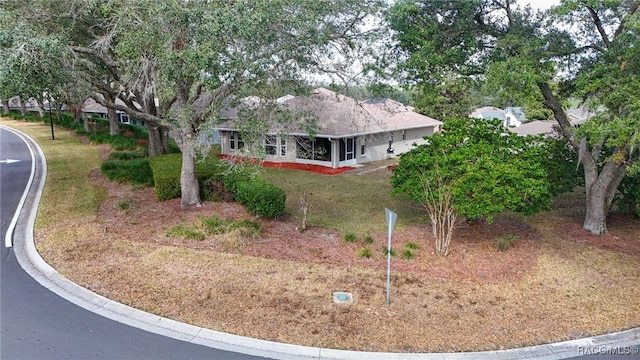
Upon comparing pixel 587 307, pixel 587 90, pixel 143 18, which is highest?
pixel 143 18

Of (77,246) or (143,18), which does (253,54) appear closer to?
(143,18)

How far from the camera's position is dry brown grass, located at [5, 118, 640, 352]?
23.1 feet

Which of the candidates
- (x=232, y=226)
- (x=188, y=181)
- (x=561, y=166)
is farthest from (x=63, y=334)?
(x=561, y=166)

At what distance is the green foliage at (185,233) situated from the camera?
11078 millimetres

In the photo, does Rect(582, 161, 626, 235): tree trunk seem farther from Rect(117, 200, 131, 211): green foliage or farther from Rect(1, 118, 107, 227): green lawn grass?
Rect(1, 118, 107, 227): green lawn grass

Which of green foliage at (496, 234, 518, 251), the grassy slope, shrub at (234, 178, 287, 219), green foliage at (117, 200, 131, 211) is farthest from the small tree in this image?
green foliage at (117, 200, 131, 211)

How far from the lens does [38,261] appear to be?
9.29 metres

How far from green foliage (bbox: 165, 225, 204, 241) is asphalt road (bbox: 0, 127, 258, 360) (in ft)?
11.1

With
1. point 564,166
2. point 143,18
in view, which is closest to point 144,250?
point 143,18

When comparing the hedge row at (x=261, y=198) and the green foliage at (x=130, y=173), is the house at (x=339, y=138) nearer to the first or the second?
the green foliage at (x=130, y=173)

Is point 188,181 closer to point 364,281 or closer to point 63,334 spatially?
point 364,281

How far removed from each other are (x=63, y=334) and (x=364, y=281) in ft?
17.5

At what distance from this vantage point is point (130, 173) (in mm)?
17266

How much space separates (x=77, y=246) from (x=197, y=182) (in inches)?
187
